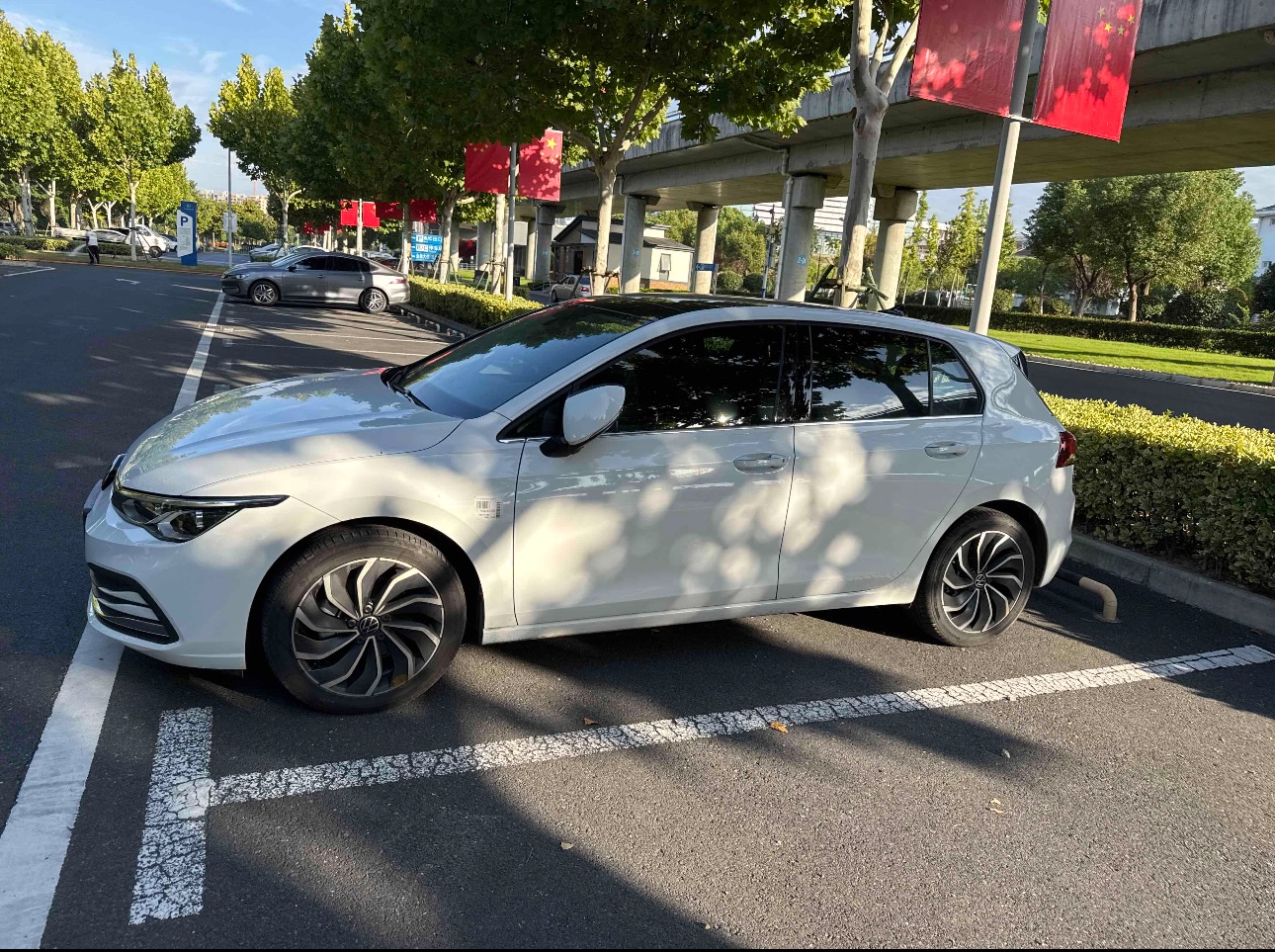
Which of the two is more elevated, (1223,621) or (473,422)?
(473,422)

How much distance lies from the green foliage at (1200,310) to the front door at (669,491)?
53.6 meters

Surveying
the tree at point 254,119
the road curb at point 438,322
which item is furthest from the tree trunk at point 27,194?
the road curb at point 438,322

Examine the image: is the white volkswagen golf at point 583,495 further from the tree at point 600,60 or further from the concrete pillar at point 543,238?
the concrete pillar at point 543,238

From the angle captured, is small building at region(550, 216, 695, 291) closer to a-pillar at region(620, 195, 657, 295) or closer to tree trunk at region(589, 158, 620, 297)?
a-pillar at region(620, 195, 657, 295)

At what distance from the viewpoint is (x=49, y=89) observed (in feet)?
173

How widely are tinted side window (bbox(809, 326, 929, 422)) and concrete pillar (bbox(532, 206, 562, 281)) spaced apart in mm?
58025

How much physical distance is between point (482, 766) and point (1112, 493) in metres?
4.80

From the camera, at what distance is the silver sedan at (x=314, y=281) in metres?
24.4

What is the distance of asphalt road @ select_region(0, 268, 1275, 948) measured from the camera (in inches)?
102

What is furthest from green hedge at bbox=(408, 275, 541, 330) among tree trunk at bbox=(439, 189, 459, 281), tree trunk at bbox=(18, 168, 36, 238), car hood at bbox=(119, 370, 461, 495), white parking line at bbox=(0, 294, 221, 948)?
tree trunk at bbox=(18, 168, 36, 238)

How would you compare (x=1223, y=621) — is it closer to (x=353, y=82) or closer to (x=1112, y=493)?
(x=1112, y=493)

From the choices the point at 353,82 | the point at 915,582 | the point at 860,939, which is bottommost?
the point at 860,939

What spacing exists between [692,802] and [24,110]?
62489 mm

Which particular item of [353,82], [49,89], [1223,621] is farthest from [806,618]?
[49,89]
